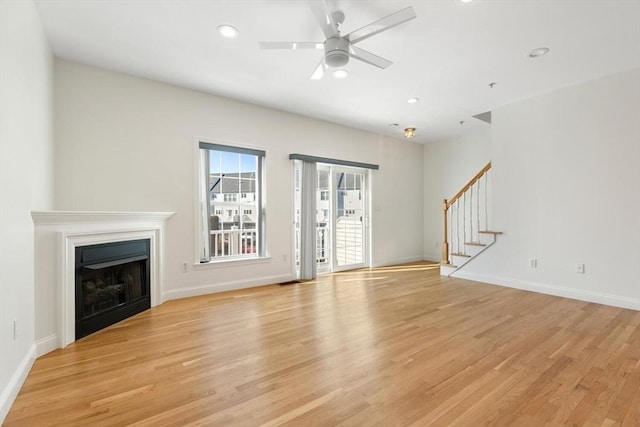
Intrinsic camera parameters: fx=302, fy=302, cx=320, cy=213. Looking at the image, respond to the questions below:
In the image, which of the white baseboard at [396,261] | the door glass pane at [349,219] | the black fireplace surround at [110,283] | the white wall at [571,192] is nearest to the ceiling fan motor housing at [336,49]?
the black fireplace surround at [110,283]

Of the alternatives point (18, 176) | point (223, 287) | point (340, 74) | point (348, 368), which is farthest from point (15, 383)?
point (340, 74)

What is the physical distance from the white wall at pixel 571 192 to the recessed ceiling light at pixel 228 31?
14.0 feet

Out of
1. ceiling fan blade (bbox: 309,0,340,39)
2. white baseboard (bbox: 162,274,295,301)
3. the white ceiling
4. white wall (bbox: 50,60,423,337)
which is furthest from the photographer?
white baseboard (bbox: 162,274,295,301)

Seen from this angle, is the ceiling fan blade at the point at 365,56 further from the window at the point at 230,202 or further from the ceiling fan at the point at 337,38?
the window at the point at 230,202

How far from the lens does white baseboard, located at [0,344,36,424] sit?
1744 millimetres

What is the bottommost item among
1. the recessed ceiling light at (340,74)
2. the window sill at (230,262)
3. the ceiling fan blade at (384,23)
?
the window sill at (230,262)

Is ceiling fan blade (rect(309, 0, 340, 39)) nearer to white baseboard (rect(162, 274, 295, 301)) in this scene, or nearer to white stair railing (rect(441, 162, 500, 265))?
white baseboard (rect(162, 274, 295, 301))

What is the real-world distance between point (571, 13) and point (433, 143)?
4790 mm

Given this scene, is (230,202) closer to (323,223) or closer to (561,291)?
(323,223)

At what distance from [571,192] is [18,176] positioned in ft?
19.6

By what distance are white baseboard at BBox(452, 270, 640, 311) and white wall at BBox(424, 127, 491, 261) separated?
6.72 feet

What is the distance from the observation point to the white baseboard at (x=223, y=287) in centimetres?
415

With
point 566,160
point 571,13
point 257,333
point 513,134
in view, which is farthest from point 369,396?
point 513,134

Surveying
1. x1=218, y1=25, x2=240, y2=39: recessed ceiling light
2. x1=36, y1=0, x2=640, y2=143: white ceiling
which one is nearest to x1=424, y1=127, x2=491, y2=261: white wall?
x1=36, y1=0, x2=640, y2=143: white ceiling
